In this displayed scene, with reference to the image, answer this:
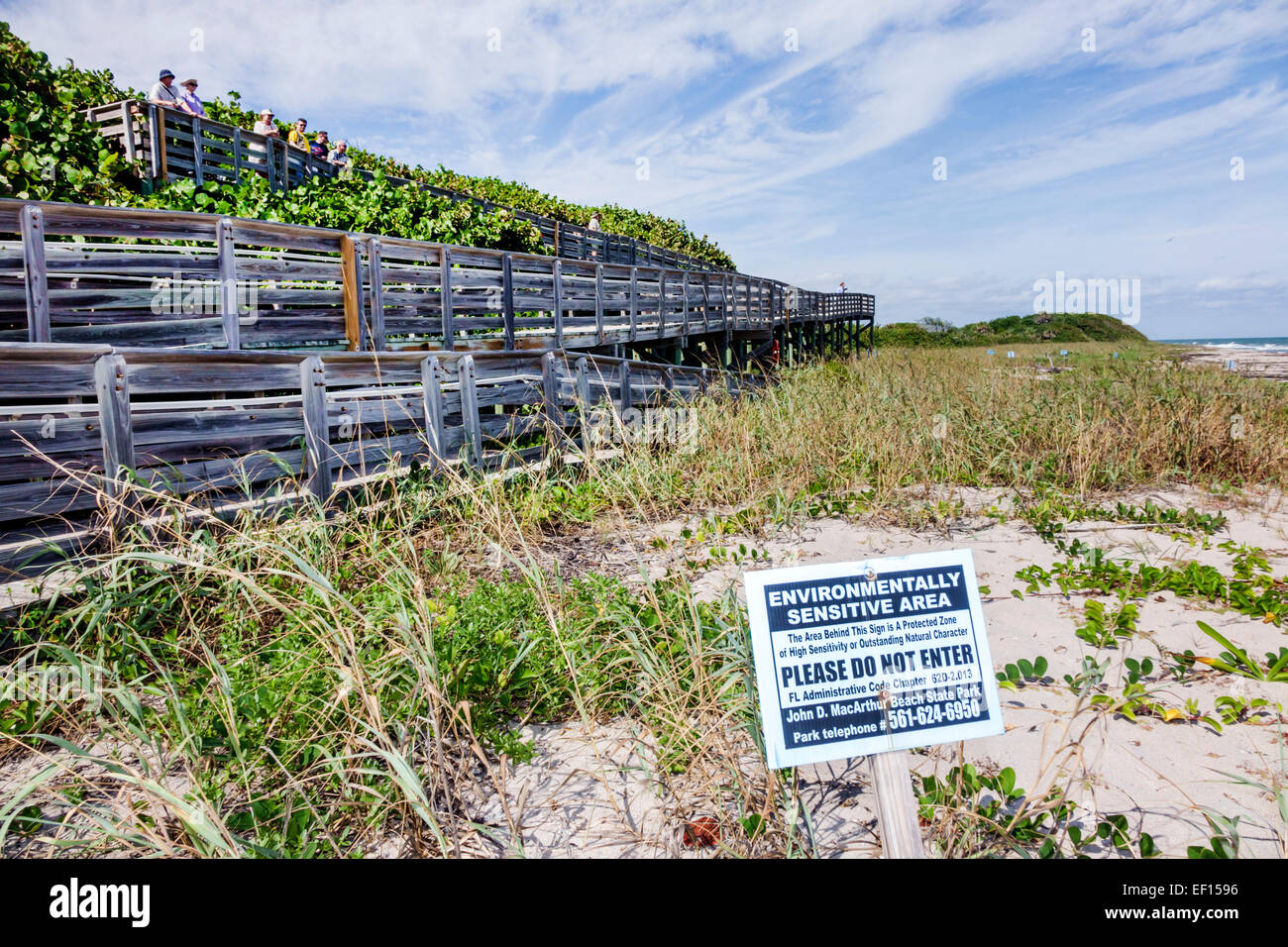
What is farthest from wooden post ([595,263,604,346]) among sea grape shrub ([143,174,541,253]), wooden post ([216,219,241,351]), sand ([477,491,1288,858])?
sand ([477,491,1288,858])

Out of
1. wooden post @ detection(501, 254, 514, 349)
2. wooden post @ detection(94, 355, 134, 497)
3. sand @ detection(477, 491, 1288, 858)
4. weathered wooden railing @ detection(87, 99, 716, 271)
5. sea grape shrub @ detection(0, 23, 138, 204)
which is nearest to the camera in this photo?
sand @ detection(477, 491, 1288, 858)

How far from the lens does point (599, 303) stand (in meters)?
13.2

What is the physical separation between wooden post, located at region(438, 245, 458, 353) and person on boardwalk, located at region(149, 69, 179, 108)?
724cm

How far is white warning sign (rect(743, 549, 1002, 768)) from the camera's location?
1736mm

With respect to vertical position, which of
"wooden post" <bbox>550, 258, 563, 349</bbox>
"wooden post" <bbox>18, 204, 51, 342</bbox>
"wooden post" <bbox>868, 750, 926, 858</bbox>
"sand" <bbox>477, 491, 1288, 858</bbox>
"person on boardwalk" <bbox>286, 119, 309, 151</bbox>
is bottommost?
"sand" <bbox>477, 491, 1288, 858</bbox>

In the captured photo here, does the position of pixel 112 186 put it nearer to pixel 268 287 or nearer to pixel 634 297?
pixel 268 287

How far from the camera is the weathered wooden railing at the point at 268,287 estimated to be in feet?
21.3

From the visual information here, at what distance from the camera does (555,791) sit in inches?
97.5

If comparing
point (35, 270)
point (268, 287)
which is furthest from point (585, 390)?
point (35, 270)

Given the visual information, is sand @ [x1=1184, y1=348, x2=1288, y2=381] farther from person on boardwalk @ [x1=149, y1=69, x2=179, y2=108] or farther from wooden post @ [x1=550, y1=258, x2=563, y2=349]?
person on boardwalk @ [x1=149, y1=69, x2=179, y2=108]

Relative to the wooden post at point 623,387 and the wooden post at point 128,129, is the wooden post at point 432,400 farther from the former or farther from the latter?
the wooden post at point 128,129

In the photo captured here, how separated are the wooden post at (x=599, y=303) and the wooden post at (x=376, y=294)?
16.0 feet

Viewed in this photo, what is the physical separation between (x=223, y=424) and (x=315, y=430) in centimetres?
→ 60
